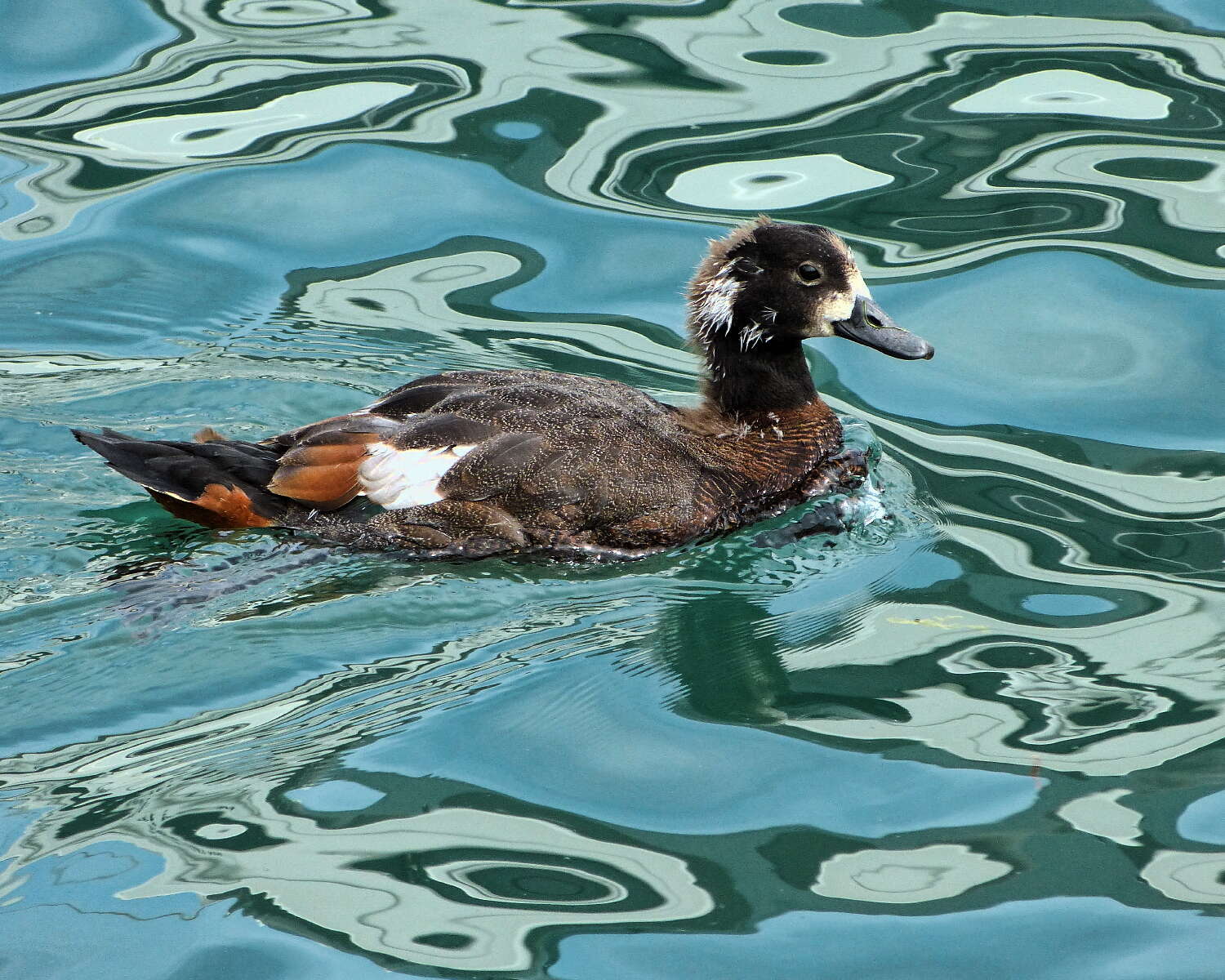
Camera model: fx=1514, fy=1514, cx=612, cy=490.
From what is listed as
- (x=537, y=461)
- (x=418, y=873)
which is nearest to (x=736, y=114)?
(x=537, y=461)

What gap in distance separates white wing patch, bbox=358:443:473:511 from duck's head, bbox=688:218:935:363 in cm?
139

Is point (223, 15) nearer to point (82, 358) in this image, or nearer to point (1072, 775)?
point (82, 358)

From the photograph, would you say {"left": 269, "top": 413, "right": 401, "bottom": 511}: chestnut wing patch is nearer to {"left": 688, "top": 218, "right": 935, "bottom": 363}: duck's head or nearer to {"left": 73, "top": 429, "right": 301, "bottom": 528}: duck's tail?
{"left": 73, "top": 429, "right": 301, "bottom": 528}: duck's tail

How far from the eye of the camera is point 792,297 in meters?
6.44

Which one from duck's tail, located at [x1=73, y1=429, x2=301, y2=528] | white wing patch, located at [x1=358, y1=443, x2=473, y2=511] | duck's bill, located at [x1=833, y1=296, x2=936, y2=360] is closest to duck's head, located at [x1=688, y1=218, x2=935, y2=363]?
duck's bill, located at [x1=833, y1=296, x2=936, y2=360]

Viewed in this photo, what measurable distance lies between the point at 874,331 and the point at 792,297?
38cm

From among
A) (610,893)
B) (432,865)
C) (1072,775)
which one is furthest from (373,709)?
(1072,775)

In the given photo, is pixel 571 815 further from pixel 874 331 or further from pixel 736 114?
pixel 736 114

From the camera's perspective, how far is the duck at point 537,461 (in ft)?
19.4

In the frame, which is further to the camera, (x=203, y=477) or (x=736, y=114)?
(x=736, y=114)

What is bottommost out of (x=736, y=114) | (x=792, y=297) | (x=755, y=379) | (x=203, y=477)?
(x=203, y=477)

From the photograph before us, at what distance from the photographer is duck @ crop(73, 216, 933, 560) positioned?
5918 mm

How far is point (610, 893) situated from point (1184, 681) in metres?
2.31

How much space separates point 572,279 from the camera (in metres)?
8.45
